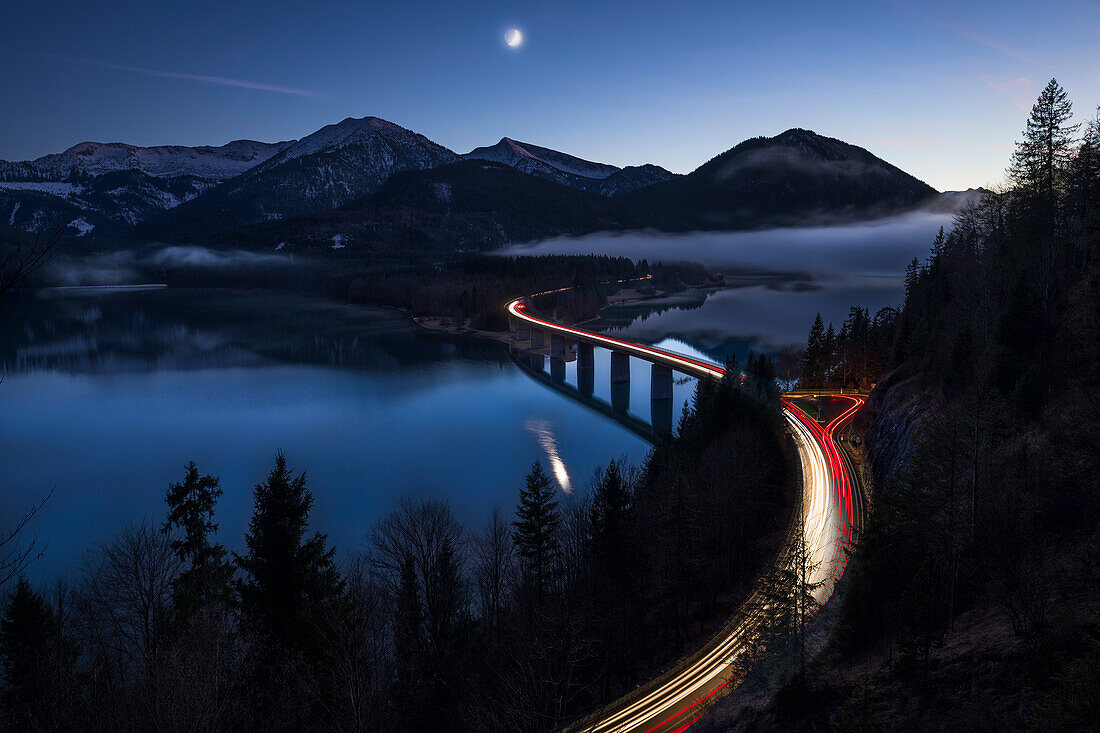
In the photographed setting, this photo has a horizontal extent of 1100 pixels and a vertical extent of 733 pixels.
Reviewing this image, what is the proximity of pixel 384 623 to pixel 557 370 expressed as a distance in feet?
183

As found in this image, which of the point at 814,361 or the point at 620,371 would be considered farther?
the point at 620,371

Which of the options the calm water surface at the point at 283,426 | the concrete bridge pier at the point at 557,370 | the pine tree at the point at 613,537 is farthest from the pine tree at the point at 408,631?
the concrete bridge pier at the point at 557,370

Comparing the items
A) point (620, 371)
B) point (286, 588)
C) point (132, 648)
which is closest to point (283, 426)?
point (132, 648)

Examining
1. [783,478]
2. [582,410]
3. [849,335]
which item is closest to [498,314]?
[582,410]

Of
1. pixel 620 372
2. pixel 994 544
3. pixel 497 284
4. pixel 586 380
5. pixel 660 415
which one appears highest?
pixel 497 284

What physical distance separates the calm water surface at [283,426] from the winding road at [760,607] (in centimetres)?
1222

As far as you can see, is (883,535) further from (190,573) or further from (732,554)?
(190,573)

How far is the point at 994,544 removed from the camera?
40.7 feet

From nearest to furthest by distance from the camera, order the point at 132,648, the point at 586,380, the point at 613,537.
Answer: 1. the point at 132,648
2. the point at 613,537
3. the point at 586,380

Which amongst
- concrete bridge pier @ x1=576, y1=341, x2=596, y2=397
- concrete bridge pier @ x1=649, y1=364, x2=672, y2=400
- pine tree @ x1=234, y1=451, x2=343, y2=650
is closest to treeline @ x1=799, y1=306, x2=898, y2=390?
concrete bridge pier @ x1=649, y1=364, x2=672, y2=400

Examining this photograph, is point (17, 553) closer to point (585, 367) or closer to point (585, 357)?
point (585, 367)

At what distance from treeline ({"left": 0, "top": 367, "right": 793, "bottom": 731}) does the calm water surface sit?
5200 millimetres

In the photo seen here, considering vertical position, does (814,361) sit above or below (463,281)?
below

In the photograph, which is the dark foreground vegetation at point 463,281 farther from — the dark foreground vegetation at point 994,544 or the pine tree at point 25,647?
the pine tree at point 25,647
